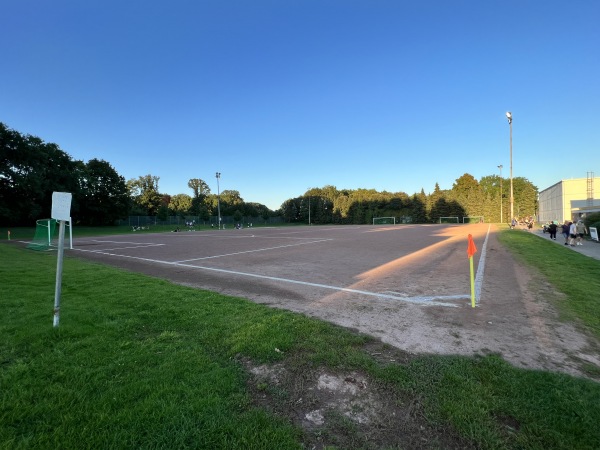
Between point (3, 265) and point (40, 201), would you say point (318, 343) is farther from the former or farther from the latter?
point (40, 201)

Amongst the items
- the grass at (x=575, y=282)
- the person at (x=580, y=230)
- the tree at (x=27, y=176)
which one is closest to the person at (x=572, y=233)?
the person at (x=580, y=230)

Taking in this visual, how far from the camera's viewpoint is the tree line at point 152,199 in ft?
125

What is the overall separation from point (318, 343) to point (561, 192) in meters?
67.3

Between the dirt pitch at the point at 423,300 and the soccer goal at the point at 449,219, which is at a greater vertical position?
the soccer goal at the point at 449,219

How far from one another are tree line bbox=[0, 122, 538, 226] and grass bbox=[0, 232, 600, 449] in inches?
1790

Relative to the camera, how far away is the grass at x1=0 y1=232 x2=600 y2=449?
92.8 inches

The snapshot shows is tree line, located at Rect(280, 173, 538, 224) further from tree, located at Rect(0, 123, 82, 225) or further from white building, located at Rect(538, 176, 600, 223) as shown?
tree, located at Rect(0, 123, 82, 225)

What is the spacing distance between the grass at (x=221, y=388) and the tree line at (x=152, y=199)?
45.5 m

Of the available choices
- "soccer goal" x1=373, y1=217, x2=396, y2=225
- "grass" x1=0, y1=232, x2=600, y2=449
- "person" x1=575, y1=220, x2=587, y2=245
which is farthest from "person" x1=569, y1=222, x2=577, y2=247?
"soccer goal" x1=373, y1=217, x2=396, y2=225

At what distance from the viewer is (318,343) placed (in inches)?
157

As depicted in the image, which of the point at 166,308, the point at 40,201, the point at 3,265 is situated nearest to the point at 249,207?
the point at 40,201

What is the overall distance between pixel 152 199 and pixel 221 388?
249 feet

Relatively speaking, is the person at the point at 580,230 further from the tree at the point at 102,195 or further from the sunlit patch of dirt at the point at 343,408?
the tree at the point at 102,195

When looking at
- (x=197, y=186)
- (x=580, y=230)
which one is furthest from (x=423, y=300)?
(x=197, y=186)
